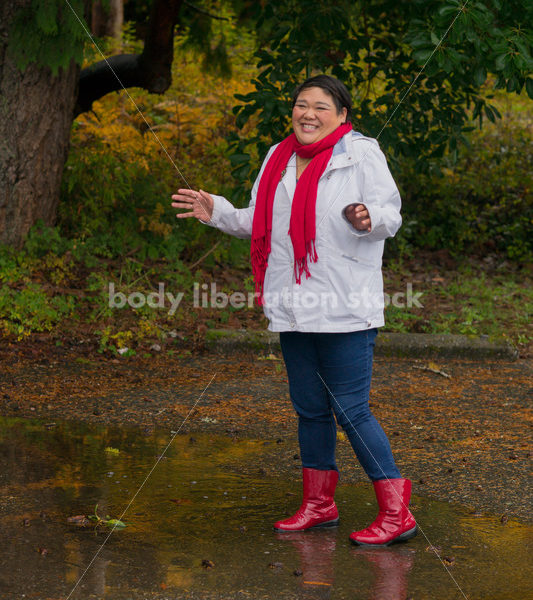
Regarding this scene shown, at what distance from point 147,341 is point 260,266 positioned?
156 inches

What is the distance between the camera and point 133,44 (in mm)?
13180

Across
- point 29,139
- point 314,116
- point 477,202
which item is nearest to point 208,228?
point 29,139

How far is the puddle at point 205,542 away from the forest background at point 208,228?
2.94 metres

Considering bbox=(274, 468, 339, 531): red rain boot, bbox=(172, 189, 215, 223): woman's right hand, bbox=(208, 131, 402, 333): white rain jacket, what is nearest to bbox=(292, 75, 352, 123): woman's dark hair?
bbox=(208, 131, 402, 333): white rain jacket

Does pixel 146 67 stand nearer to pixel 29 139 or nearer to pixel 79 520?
pixel 29 139

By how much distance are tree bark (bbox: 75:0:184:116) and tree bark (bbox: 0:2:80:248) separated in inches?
23.7

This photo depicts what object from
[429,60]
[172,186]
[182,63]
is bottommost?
[172,186]

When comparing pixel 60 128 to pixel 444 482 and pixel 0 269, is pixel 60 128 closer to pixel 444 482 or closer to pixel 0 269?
pixel 0 269

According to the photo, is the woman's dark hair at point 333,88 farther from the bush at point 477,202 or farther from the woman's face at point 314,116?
the bush at point 477,202

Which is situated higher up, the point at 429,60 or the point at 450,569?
the point at 429,60

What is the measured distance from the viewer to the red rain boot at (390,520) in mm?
3676

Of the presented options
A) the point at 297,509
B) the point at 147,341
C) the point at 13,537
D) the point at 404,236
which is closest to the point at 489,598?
the point at 297,509

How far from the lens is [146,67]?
30.0ft

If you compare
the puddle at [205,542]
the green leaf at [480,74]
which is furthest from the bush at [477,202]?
the puddle at [205,542]
